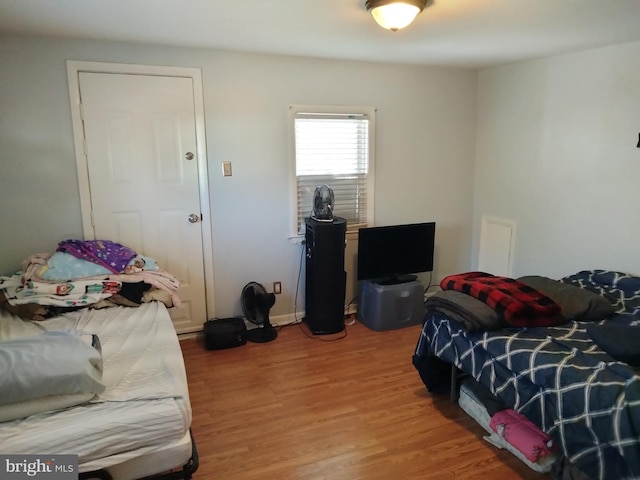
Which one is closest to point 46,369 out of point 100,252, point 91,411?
point 91,411

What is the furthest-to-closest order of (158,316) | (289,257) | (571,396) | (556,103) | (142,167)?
(289,257) < (556,103) < (142,167) < (158,316) < (571,396)

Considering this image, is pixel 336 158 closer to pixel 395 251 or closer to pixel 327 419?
pixel 395 251

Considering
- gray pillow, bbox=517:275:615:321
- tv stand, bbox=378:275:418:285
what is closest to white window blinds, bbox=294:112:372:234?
tv stand, bbox=378:275:418:285

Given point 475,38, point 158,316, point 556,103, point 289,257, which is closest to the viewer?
point 158,316

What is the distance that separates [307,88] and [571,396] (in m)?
2.80

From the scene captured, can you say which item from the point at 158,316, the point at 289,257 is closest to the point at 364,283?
the point at 289,257

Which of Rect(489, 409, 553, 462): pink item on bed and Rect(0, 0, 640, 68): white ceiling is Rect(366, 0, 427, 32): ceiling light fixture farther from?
Rect(489, 409, 553, 462): pink item on bed

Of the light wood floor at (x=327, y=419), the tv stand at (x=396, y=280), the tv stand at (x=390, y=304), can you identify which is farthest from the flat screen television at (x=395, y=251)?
the light wood floor at (x=327, y=419)

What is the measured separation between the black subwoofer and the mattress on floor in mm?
1217

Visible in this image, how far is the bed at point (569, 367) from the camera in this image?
1.68 meters

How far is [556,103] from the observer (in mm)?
3473

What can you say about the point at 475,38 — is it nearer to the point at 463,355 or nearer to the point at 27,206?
the point at 463,355

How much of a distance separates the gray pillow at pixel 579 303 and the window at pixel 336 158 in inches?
67.6

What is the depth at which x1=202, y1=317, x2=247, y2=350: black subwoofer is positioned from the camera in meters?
3.38
